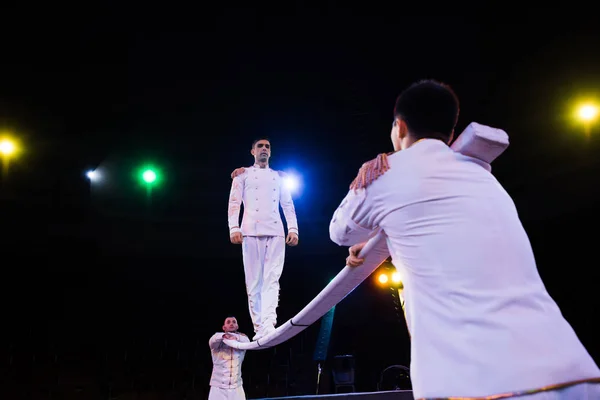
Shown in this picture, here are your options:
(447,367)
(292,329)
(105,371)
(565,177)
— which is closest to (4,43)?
(292,329)

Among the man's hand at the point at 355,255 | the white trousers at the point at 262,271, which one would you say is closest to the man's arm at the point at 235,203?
the white trousers at the point at 262,271

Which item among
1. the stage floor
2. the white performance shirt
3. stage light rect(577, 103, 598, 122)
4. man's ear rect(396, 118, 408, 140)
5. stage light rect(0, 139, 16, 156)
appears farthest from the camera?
stage light rect(0, 139, 16, 156)

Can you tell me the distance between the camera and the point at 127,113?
7457mm

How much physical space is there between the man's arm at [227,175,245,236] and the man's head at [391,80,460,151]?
2.52m

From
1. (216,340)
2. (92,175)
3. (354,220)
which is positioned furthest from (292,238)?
(92,175)

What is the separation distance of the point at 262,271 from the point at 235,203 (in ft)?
2.06

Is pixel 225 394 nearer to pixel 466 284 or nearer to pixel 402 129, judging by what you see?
pixel 402 129

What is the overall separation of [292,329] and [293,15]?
157 inches

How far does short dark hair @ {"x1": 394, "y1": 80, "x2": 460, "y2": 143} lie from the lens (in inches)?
59.9

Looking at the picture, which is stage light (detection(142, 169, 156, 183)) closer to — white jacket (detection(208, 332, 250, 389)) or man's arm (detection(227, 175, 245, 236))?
white jacket (detection(208, 332, 250, 389))

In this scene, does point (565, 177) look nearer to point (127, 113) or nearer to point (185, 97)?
point (185, 97)

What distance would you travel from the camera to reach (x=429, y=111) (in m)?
1.52

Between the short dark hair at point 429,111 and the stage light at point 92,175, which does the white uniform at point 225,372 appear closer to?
the stage light at point 92,175

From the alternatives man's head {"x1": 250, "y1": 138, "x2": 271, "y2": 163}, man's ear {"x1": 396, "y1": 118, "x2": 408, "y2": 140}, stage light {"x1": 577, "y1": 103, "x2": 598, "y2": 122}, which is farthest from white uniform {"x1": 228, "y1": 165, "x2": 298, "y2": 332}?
stage light {"x1": 577, "y1": 103, "x2": 598, "y2": 122}
